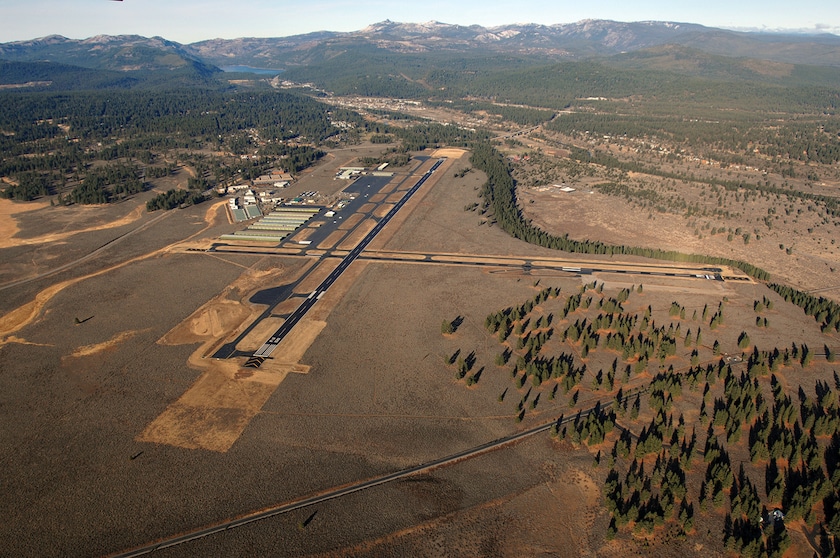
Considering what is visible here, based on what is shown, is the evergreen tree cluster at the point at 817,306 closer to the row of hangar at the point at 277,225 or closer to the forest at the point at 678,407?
the forest at the point at 678,407

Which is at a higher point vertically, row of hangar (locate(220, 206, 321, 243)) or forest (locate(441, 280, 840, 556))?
row of hangar (locate(220, 206, 321, 243))

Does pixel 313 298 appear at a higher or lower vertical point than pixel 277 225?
lower

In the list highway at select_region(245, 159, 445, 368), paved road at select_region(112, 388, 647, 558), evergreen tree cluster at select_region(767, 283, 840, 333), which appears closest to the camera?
paved road at select_region(112, 388, 647, 558)

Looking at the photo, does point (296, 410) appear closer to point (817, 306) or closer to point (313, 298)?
point (313, 298)

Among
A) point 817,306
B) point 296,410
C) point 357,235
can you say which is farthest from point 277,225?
point 817,306

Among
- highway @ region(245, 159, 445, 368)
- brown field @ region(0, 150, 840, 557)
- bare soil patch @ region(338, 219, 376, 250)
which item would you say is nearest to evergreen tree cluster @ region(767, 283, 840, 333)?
brown field @ region(0, 150, 840, 557)

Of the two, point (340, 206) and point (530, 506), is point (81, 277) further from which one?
point (530, 506)

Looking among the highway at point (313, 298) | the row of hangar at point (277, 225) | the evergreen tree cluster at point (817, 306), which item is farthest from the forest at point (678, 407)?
the row of hangar at point (277, 225)

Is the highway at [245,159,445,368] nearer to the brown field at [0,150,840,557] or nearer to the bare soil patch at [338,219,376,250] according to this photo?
the bare soil patch at [338,219,376,250]

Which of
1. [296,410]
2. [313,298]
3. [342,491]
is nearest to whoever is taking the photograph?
[342,491]
